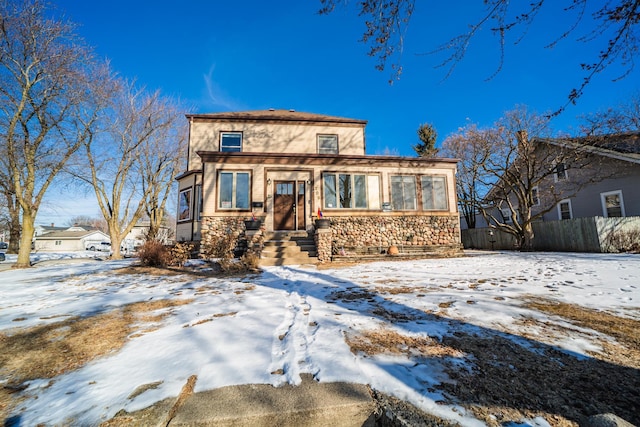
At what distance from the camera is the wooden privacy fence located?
11.1 metres

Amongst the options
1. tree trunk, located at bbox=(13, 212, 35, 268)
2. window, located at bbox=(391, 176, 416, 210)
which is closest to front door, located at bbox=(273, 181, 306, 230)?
window, located at bbox=(391, 176, 416, 210)

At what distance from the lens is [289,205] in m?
11.2

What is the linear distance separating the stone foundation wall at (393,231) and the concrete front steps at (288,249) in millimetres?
1315

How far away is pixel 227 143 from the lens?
1352 centimetres

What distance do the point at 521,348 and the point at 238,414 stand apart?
7.75 ft

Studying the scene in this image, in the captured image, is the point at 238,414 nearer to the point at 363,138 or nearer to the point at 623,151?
the point at 363,138

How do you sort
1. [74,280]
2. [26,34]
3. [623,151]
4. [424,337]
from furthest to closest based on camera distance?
[623,151] → [26,34] → [74,280] → [424,337]

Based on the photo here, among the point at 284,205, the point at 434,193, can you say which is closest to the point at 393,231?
the point at 434,193

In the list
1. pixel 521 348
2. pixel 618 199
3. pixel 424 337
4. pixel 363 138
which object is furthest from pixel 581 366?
pixel 618 199

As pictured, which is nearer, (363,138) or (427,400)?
(427,400)

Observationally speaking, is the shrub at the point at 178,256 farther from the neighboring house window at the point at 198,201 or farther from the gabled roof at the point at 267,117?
the gabled roof at the point at 267,117

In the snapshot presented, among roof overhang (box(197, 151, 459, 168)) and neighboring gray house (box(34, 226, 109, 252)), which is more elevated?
roof overhang (box(197, 151, 459, 168))

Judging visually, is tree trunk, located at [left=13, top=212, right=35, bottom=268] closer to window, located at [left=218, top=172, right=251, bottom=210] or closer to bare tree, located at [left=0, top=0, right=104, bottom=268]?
bare tree, located at [left=0, top=0, right=104, bottom=268]

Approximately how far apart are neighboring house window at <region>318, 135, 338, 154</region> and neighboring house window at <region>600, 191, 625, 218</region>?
15.0m
